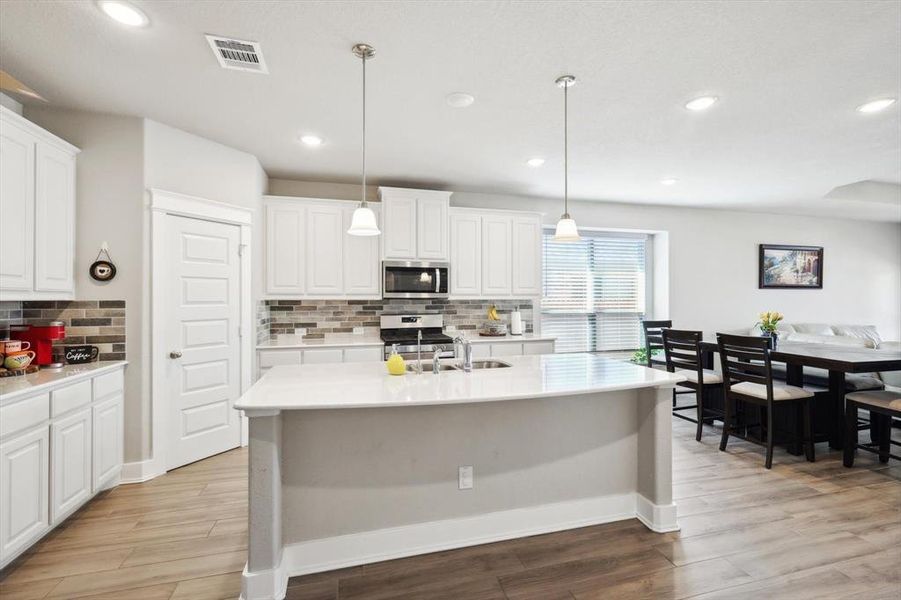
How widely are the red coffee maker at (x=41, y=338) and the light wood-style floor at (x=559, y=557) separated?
0.97 meters

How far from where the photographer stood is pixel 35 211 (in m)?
2.68

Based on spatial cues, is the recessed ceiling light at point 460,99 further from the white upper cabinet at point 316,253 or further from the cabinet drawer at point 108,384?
the cabinet drawer at point 108,384

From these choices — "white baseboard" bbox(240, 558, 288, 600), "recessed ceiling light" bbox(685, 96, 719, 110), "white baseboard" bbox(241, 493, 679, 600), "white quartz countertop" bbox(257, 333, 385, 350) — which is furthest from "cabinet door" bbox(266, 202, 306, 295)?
"recessed ceiling light" bbox(685, 96, 719, 110)

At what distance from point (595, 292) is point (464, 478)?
442 cm

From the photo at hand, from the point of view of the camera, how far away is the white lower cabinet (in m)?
2.05

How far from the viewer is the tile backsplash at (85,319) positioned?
3.01 meters

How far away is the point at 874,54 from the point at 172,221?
456 centimetres

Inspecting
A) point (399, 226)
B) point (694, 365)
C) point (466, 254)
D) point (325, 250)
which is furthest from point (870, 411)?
point (325, 250)

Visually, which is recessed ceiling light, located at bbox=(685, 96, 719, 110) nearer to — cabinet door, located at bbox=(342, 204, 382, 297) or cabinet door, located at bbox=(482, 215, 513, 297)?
cabinet door, located at bbox=(482, 215, 513, 297)

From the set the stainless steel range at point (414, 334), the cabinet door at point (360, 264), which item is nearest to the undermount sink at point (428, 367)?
the stainless steel range at point (414, 334)

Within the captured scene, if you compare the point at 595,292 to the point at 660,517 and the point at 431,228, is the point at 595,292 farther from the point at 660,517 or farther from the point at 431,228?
the point at 660,517

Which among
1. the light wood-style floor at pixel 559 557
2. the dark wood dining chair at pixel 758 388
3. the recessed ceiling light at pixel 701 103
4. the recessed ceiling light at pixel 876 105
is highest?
the recessed ceiling light at pixel 876 105

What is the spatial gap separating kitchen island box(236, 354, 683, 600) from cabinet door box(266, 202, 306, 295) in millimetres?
1993

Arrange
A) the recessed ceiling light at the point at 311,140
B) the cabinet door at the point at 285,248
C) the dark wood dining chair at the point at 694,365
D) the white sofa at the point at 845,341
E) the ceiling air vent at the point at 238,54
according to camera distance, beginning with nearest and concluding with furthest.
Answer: the ceiling air vent at the point at 238,54
the recessed ceiling light at the point at 311,140
the white sofa at the point at 845,341
the dark wood dining chair at the point at 694,365
the cabinet door at the point at 285,248
